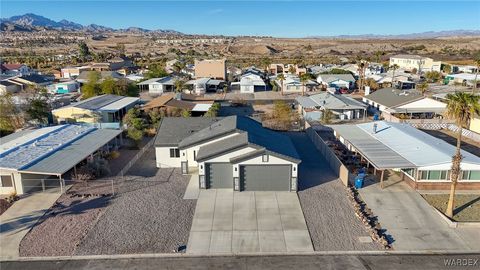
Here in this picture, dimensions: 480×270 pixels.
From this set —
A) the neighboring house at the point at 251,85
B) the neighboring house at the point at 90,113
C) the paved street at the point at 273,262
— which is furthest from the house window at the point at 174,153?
the neighboring house at the point at 251,85

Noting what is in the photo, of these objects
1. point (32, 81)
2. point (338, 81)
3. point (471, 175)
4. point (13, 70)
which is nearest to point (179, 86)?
point (32, 81)

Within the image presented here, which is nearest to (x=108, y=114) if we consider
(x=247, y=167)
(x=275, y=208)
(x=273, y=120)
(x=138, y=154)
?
(x=138, y=154)

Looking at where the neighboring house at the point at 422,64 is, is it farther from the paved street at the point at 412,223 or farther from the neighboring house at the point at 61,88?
the neighboring house at the point at 61,88

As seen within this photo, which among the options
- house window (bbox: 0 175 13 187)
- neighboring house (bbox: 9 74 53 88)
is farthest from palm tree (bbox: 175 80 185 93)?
house window (bbox: 0 175 13 187)

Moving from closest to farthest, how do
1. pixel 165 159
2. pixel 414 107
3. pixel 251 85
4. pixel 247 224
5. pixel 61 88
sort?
pixel 247 224, pixel 165 159, pixel 414 107, pixel 61 88, pixel 251 85

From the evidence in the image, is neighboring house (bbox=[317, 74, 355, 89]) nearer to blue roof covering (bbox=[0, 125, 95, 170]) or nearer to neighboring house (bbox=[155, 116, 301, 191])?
neighboring house (bbox=[155, 116, 301, 191])

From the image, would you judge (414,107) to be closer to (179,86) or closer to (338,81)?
(338,81)

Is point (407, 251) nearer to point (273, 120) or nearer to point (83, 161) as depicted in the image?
point (83, 161)
